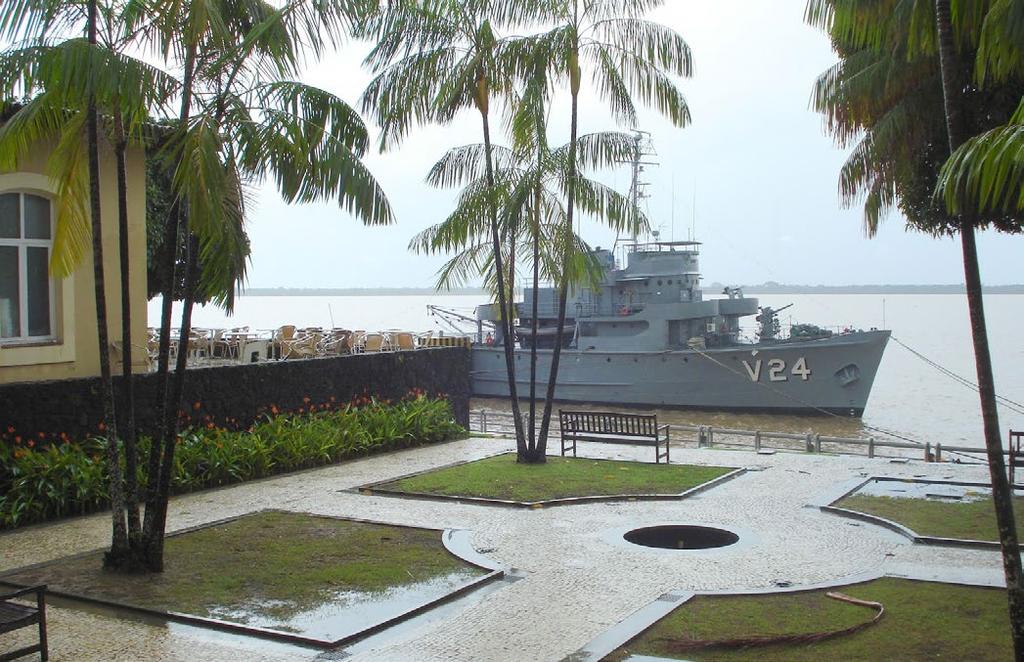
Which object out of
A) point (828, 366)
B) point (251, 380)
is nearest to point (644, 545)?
point (251, 380)

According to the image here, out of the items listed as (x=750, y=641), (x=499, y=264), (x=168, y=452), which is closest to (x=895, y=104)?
(x=499, y=264)

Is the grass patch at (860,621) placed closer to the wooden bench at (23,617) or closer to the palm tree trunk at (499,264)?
the wooden bench at (23,617)

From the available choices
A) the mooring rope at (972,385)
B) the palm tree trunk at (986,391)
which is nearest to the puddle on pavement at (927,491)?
the palm tree trunk at (986,391)

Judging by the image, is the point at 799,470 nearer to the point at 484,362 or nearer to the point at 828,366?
the point at 828,366

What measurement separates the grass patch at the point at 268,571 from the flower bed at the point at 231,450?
203 cm

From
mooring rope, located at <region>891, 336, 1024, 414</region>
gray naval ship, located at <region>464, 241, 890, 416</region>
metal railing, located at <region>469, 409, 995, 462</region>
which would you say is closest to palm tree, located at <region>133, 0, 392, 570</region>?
metal railing, located at <region>469, 409, 995, 462</region>

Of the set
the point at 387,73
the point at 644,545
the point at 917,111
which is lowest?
the point at 644,545

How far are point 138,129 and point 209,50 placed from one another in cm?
143

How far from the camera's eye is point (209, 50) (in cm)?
828

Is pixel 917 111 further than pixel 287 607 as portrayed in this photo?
Yes

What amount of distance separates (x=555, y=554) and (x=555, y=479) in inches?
163

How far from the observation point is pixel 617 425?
15867mm

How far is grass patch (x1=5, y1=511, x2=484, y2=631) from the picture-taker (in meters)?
7.68

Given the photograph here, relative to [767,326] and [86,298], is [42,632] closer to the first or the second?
[86,298]
